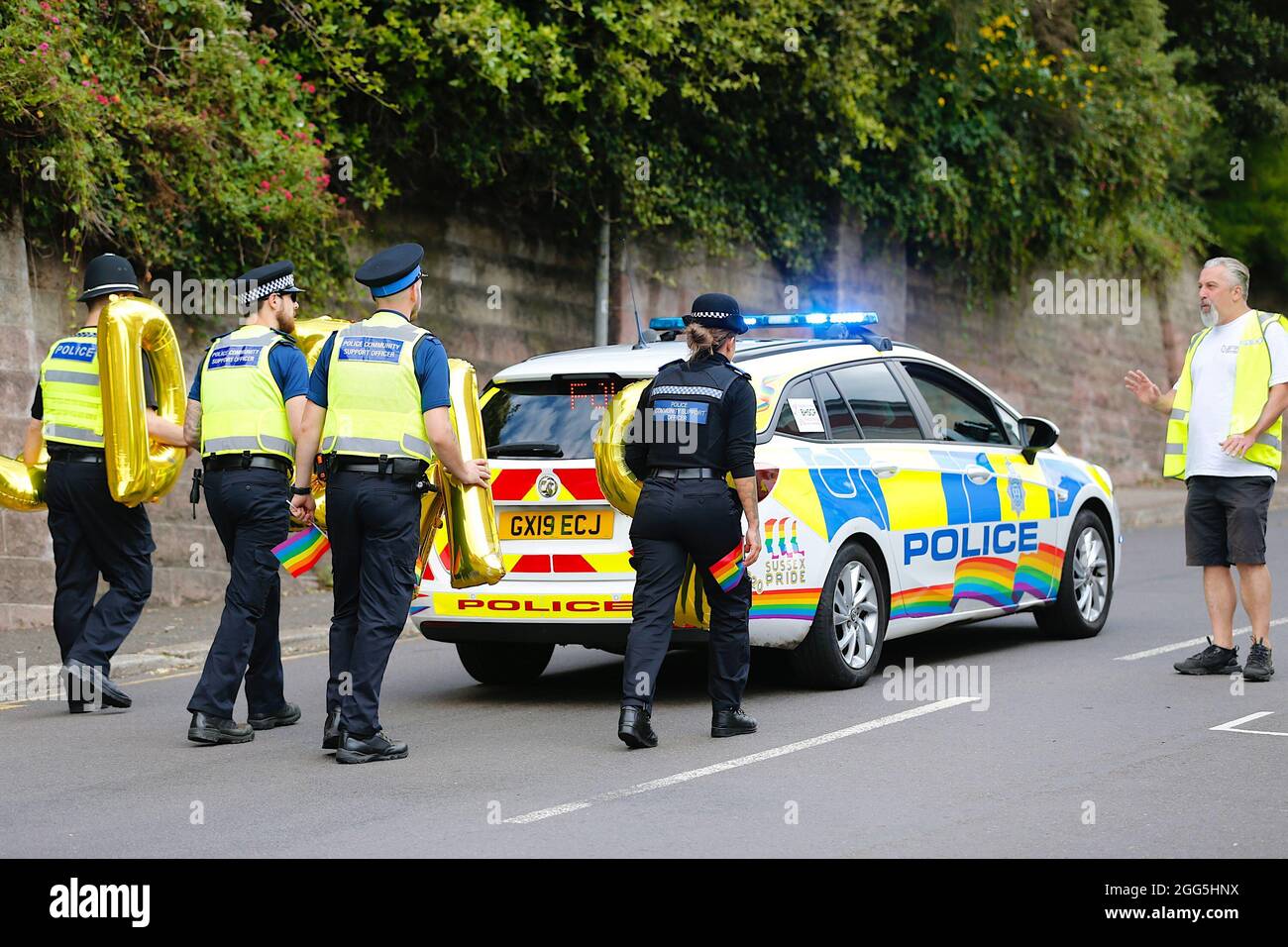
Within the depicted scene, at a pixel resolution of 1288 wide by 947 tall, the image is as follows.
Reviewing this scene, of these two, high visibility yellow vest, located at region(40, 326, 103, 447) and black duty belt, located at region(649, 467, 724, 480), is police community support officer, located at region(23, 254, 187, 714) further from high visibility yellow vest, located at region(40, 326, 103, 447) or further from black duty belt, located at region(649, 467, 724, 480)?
black duty belt, located at region(649, 467, 724, 480)

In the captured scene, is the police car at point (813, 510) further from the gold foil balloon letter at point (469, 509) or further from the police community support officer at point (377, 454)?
the police community support officer at point (377, 454)

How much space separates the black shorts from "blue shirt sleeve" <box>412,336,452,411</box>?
13.4 feet

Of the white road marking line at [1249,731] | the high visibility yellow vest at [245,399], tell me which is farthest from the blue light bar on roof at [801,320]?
the white road marking line at [1249,731]

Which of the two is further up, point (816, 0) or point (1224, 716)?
point (816, 0)

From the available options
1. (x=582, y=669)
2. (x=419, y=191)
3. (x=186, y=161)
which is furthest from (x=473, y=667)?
(x=419, y=191)

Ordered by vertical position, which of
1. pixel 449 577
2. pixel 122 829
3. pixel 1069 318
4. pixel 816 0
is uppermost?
pixel 816 0

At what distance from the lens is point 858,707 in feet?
26.3

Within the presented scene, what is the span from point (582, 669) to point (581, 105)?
6.59 metres

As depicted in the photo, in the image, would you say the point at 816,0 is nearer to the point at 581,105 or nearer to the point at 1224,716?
the point at 581,105

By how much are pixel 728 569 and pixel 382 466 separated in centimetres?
153

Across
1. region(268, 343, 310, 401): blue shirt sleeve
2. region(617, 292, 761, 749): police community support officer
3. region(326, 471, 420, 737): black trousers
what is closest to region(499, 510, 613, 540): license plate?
region(617, 292, 761, 749): police community support officer

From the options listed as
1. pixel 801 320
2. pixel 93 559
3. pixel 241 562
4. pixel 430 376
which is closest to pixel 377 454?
pixel 430 376

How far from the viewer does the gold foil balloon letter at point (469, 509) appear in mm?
7262

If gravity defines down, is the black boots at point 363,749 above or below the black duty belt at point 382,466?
below
